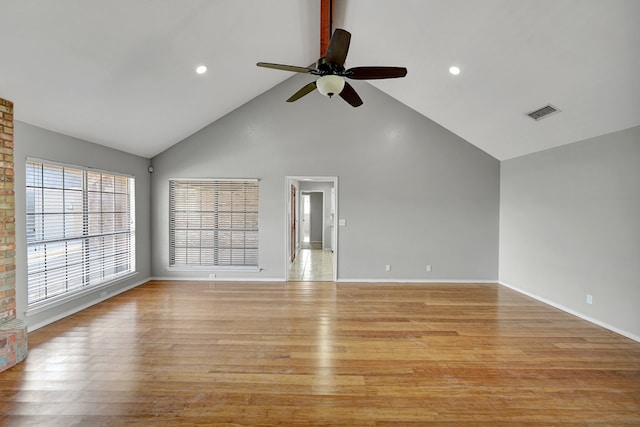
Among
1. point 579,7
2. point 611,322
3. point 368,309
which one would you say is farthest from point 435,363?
point 579,7

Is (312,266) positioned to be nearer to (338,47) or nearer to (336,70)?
(336,70)

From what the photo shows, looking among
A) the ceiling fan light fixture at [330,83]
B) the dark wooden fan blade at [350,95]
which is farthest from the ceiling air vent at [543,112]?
the ceiling fan light fixture at [330,83]

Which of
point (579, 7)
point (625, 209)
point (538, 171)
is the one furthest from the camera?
point (538, 171)

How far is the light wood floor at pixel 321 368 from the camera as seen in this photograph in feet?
6.75

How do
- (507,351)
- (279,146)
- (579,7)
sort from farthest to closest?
(279,146)
(507,351)
(579,7)

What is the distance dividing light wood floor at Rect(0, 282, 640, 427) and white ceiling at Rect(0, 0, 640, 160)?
255 cm

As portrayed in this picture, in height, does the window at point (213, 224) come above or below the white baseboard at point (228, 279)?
above

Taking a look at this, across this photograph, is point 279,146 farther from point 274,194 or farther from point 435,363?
point 435,363

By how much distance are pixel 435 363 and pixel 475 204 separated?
3.82 m

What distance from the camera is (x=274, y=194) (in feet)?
18.5

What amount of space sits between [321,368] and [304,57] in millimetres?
4609

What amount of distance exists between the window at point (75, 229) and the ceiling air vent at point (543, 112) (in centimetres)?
615

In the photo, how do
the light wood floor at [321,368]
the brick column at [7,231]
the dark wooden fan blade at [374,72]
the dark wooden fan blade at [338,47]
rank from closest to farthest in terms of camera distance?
the light wood floor at [321,368] → the dark wooden fan blade at [338,47] → the dark wooden fan blade at [374,72] → the brick column at [7,231]

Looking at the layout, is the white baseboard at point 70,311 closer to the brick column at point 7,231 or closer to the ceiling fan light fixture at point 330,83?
the brick column at point 7,231
